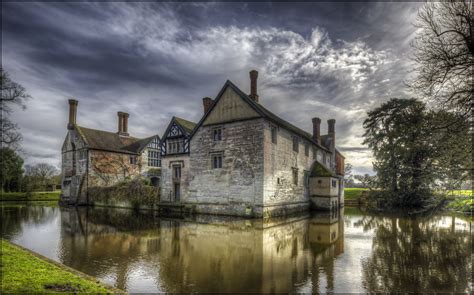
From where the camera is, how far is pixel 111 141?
38219mm

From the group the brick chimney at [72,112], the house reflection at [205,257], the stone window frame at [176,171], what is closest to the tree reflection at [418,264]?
the house reflection at [205,257]

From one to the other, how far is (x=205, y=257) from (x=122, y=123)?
37.1 metres

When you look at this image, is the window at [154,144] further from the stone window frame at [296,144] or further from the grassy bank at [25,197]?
the stone window frame at [296,144]

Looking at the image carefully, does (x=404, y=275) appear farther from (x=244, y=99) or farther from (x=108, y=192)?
(x=108, y=192)

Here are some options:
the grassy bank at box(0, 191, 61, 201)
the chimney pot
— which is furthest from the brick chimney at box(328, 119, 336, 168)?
the grassy bank at box(0, 191, 61, 201)

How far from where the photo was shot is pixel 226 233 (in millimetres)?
13945

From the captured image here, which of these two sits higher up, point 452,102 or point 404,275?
point 452,102

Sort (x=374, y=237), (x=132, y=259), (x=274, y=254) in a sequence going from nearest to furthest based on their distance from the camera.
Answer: (x=132, y=259), (x=274, y=254), (x=374, y=237)

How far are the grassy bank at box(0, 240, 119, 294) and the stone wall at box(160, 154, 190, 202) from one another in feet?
64.3

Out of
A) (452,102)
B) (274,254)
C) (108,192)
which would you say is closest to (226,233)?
(274,254)

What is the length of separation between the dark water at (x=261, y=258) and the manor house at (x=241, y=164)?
6.69 metres

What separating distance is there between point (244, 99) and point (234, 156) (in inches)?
186

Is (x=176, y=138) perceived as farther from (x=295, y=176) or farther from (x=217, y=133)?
(x=295, y=176)

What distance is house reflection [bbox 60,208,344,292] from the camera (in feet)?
22.0
